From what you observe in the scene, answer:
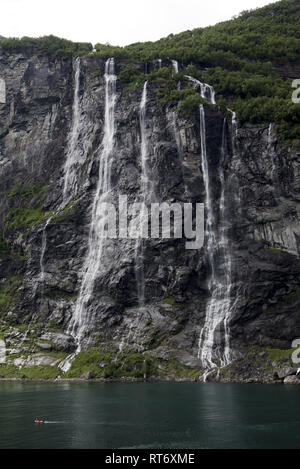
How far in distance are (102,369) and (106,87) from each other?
5284 centimetres

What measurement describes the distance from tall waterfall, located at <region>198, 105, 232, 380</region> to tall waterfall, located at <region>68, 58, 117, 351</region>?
16840 mm

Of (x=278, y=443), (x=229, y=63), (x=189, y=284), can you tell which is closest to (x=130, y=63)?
(x=229, y=63)

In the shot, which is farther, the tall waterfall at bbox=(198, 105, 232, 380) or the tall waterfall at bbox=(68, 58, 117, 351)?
the tall waterfall at bbox=(68, 58, 117, 351)

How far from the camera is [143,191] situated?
79688 millimetres

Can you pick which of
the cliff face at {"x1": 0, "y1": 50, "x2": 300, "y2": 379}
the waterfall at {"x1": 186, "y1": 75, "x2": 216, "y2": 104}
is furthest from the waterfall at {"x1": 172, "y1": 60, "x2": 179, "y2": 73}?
the cliff face at {"x1": 0, "y1": 50, "x2": 300, "y2": 379}

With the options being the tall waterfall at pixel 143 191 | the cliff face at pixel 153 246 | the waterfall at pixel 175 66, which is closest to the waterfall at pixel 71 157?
the cliff face at pixel 153 246

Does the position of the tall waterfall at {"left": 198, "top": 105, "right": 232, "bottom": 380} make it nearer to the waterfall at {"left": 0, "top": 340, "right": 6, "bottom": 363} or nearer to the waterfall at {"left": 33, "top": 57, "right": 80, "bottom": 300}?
the waterfall at {"left": 33, "top": 57, "right": 80, "bottom": 300}

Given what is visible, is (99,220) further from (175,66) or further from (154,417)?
(154,417)

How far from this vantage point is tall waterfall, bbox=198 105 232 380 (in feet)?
210

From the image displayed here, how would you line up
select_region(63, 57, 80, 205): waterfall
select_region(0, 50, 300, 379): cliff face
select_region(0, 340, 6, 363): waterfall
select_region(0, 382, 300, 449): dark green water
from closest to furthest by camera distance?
select_region(0, 382, 300, 449): dark green water
select_region(0, 50, 300, 379): cliff face
select_region(0, 340, 6, 363): waterfall
select_region(63, 57, 80, 205): waterfall

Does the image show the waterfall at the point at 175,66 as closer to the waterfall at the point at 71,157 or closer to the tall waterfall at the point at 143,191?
the tall waterfall at the point at 143,191

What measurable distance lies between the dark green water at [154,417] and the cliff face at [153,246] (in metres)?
14.7

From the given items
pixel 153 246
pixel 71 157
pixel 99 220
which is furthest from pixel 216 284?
pixel 71 157

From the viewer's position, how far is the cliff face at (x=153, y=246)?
67.1 meters
